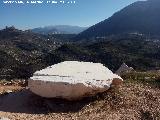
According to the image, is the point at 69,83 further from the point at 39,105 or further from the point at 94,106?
the point at 39,105

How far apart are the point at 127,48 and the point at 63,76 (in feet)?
562

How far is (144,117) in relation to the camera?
14883 millimetres

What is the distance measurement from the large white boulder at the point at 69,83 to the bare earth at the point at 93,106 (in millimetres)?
450

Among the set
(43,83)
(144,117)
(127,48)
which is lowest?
(127,48)

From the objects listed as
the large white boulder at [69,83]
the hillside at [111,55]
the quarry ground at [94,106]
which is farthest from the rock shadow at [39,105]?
the hillside at [111,55]

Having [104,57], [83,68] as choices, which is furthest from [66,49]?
[83,68]

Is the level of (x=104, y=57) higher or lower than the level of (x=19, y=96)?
lower

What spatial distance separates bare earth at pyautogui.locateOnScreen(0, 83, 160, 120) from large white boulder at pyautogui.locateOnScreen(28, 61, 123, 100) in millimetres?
450

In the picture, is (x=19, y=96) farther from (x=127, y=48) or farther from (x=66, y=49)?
(x=127, y=48)

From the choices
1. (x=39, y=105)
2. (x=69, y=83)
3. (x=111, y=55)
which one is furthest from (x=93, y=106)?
(x=111, y=55)

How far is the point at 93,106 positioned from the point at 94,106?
0.15ft

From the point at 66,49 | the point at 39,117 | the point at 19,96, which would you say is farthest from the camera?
the point at 66,49

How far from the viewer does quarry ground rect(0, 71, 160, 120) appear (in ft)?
48.7

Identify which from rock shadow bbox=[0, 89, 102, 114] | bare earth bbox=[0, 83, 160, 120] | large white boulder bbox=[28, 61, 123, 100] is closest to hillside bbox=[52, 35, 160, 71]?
bare earth bbox=[0, 83, 160, 120]
